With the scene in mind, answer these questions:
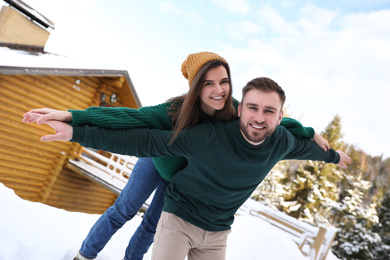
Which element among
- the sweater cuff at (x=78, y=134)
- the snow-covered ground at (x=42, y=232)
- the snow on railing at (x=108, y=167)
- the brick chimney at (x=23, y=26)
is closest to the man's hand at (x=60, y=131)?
the sweater cuff at (x=78, y=134)

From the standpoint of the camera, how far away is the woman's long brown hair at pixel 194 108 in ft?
6.14

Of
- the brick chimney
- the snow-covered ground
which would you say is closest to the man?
the snow-covered ground

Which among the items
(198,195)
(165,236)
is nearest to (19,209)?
(165,236)

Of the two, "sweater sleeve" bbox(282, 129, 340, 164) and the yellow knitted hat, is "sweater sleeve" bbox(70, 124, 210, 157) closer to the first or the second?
the yellow knitted hat

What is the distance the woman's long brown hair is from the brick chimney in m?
10.6

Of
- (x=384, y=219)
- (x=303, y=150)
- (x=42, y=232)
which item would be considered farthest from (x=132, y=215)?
(x=384, y=219)

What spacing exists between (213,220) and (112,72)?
879 centimetres

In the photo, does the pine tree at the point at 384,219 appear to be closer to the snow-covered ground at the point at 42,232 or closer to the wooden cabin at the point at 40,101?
the wooden cabin at the point at 40,101

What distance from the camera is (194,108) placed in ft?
6.46

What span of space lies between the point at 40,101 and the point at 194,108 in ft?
28.1

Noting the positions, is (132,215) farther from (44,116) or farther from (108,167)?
(108,167)

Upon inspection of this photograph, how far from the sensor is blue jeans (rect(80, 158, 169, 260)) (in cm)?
238

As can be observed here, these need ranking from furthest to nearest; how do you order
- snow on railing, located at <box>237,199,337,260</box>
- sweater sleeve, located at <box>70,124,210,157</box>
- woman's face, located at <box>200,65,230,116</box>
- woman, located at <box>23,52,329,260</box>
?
snow on railing, located at <box>237,199,337,260</box> < woman's face, located at <box>200,65,230,116</box> < woman, located at <box>23,52,329,260</box> < sweater sleeve, located at <box>70,124,210,157</box>

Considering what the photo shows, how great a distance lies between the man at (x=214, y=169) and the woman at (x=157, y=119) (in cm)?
15
